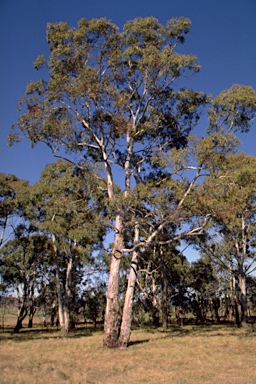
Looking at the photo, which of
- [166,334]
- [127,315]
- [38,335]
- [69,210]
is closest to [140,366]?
[127,315]

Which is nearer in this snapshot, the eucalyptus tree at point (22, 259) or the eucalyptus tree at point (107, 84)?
the eucalyptus tree at point (107, 84)

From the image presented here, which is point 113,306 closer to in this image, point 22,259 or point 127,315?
point 127,315

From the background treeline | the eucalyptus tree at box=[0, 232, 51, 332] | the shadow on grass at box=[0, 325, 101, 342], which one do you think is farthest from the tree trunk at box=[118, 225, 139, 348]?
the eucalyptus tree at box=[0, 232, 51, 332]

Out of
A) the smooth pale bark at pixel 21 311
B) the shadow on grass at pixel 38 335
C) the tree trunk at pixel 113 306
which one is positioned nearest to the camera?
the tree trunk at pixel 113 306

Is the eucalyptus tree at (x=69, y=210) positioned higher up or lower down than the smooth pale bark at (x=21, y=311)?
higher up

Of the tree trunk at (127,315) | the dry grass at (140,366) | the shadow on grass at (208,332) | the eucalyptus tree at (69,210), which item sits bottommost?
the shadow on grass at (208,332)

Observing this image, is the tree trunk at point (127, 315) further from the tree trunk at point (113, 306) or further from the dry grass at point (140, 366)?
the dry grass at point (140, 366)

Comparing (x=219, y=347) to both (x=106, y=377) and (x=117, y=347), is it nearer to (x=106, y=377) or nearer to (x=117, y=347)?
(x=117, y=347)

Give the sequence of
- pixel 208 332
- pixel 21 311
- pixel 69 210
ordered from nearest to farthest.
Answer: pixel 69 210 → pixel 208 332 → pixel 21 311

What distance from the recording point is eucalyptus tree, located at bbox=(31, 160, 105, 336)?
15617 mm

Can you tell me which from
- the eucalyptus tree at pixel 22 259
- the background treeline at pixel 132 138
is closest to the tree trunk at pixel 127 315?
the background treeline at pixel 132 138

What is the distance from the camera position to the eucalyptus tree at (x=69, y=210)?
15617 millimetres

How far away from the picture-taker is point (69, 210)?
17.0 metres

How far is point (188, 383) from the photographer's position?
6402 mm
